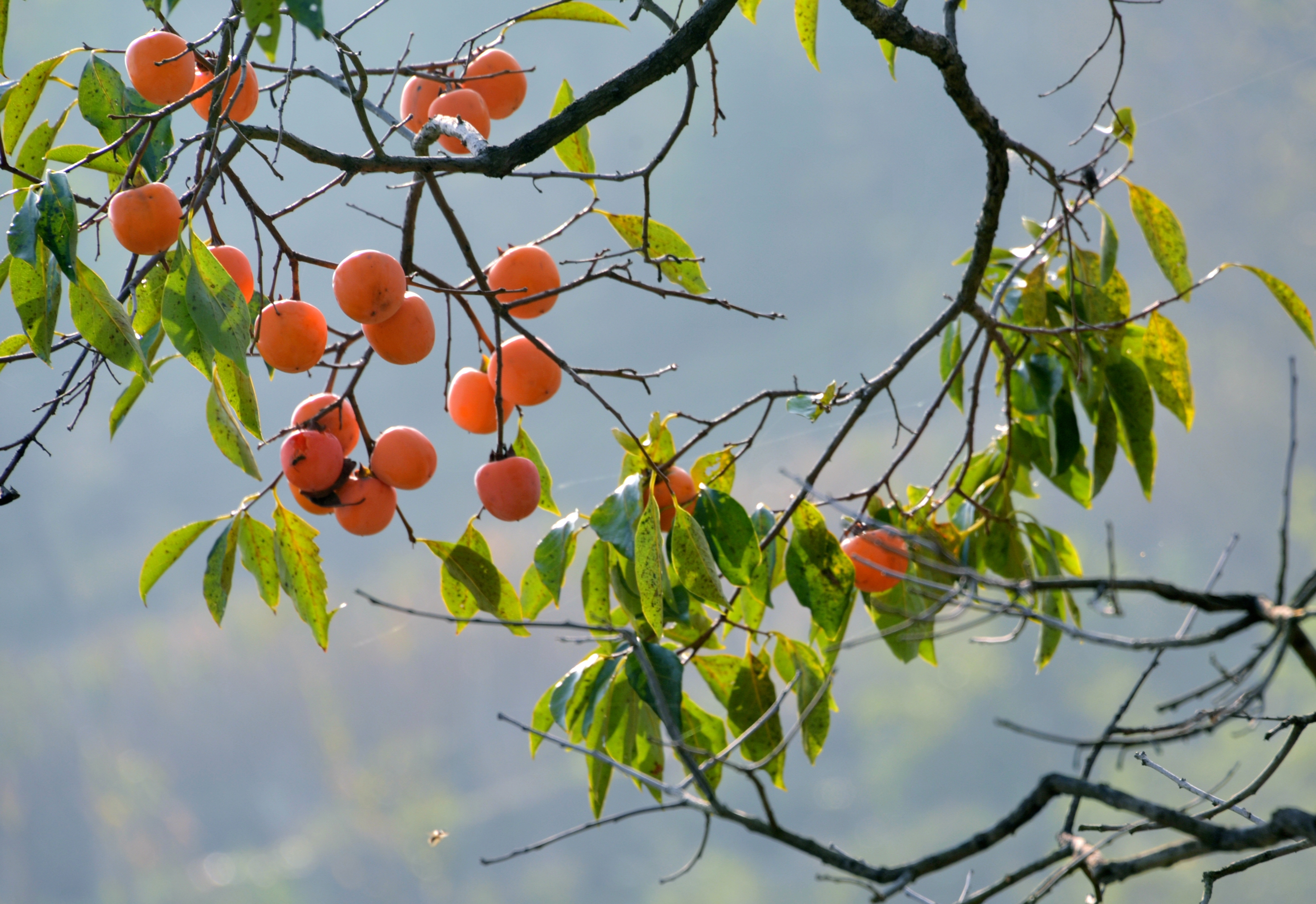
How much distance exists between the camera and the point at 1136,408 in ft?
2.46

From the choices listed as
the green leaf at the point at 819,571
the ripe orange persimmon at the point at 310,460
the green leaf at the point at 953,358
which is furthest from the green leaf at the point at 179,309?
the green leaf at the point at 953,358

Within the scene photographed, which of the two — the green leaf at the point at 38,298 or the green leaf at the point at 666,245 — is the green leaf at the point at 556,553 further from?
the green leaf at the point at 38,298

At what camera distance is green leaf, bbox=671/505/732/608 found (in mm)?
530

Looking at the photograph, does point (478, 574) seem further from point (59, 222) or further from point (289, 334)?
point (59, 222)

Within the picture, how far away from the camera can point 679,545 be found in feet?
1.78

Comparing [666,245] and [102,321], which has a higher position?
[666,245]

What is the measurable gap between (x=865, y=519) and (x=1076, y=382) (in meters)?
0.48

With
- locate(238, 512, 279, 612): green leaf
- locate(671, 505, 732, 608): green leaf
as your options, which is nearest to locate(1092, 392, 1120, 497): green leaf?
locate(671, 505, 732, 608): green leaf

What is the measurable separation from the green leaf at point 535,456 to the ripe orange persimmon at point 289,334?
0.20m

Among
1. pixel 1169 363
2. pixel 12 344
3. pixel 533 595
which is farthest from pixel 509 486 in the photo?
pixel 1169 363

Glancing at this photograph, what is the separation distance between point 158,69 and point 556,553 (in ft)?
1.03

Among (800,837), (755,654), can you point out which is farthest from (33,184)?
(755,654)

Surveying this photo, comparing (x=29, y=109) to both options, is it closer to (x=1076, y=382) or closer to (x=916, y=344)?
(x=916, y=344)

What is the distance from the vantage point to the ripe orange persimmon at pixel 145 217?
1.33 feet
